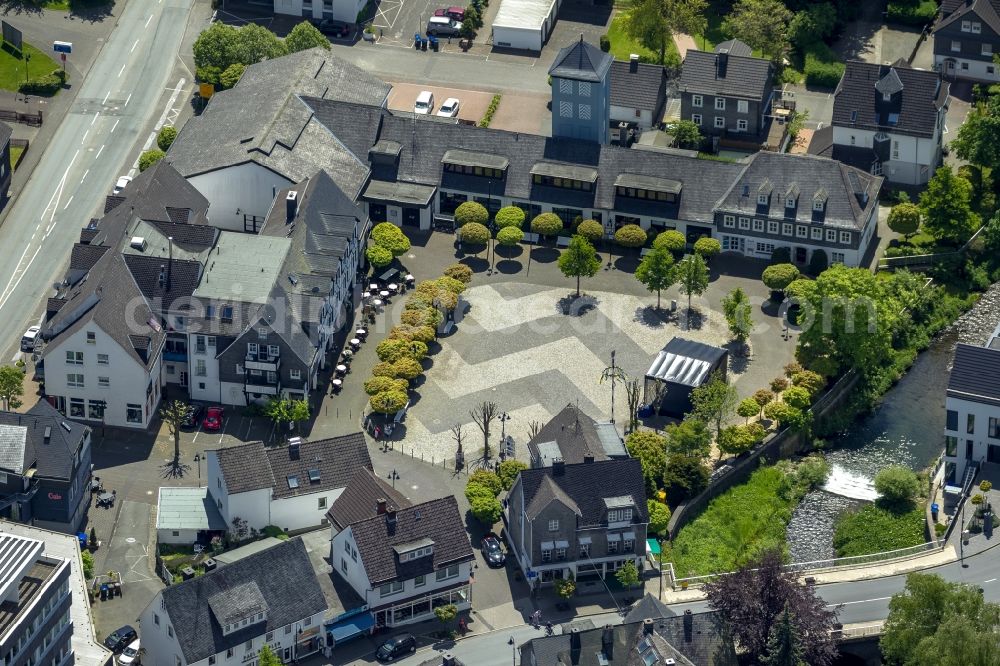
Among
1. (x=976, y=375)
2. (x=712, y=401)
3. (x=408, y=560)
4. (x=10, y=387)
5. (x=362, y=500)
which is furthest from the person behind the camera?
(x=712, y=401)

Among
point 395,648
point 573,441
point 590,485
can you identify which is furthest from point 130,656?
point 573,441

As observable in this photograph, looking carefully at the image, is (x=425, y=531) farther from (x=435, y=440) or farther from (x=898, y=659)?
(x=898, y=659)

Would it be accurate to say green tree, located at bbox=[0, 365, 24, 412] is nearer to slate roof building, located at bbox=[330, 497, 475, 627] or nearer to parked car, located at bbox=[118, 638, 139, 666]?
parked car, located at bbox=[118, 638, 139, 666]

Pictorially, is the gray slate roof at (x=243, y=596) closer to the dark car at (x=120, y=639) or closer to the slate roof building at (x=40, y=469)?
the dark car at (x=120, y=639)

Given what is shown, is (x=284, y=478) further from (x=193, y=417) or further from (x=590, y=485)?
(x=590, y=485)

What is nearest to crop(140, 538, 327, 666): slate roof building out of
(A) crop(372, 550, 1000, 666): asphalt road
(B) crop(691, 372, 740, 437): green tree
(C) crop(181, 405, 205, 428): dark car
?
(A) crop(372, 550, 1000, 666): asphalt road

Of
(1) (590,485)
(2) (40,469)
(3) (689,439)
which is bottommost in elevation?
(3) (689,439)
